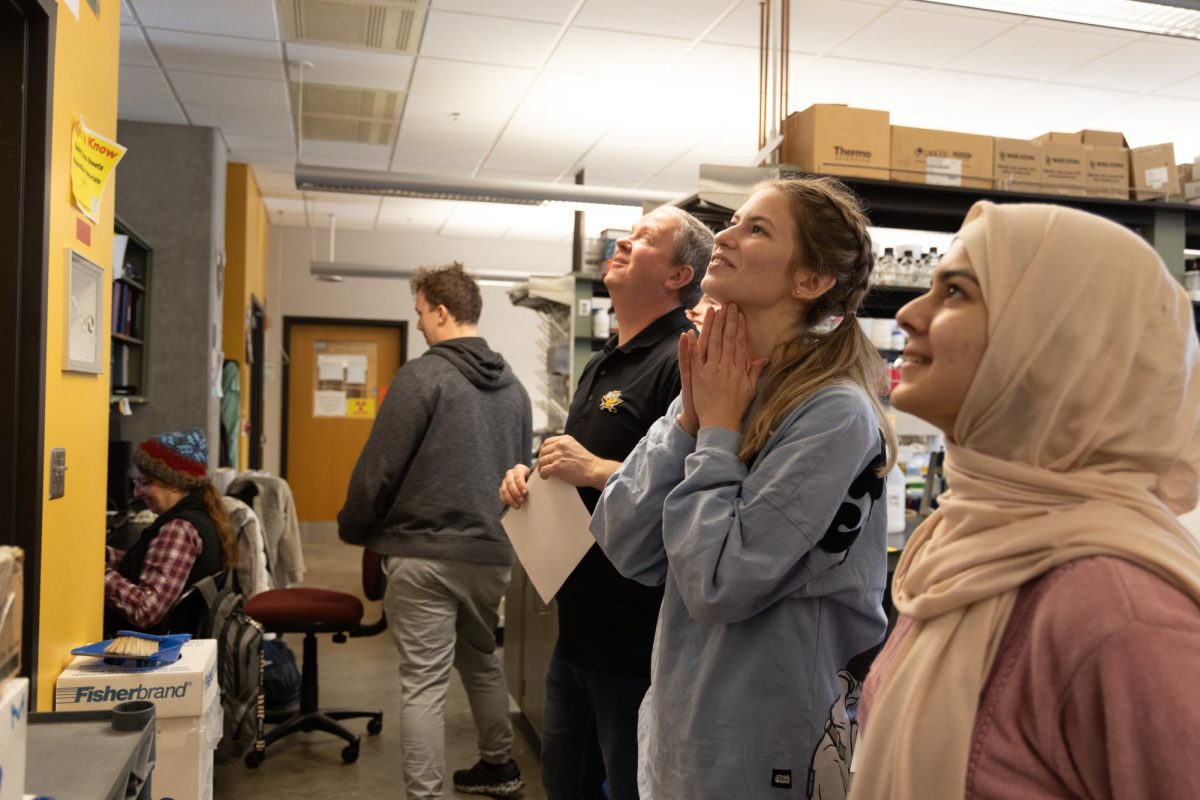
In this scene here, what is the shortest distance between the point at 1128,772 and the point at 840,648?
572mm

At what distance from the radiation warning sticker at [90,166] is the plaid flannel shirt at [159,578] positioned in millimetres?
1044

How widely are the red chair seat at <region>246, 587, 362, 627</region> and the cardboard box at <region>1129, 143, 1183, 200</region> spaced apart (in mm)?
3218

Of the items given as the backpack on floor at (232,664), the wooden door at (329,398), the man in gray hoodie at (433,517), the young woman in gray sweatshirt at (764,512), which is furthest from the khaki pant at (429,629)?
the wooden door at (329,398)

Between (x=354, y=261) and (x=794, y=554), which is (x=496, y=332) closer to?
(x=354, y=261)

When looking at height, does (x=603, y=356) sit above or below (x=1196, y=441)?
above

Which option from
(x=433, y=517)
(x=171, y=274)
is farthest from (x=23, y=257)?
(x=171, y=274)

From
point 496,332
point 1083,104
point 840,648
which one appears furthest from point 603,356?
point 496,332

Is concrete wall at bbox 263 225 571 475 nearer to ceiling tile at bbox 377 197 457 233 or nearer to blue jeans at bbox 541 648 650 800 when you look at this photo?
ceiling tile at bbox 377 197 457 233

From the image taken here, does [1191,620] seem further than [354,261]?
No

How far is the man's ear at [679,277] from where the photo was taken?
2.02 metres

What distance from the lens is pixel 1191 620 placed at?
0.76 m

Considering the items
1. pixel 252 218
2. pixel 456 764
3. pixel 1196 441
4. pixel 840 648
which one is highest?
pixel 252 218

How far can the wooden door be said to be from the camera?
30.6 feet

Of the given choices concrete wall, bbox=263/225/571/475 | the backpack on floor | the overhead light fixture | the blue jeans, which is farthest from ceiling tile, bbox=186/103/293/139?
the blue jeans
